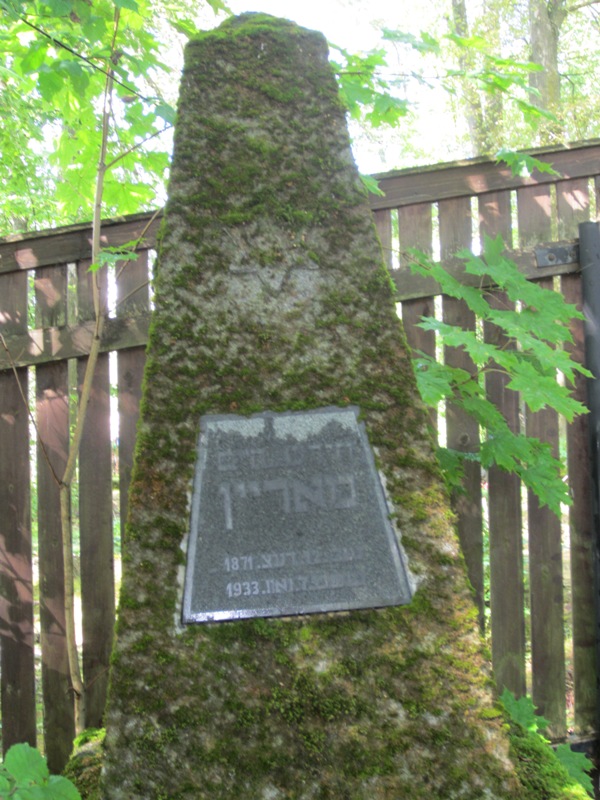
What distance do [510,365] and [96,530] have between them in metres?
1.76

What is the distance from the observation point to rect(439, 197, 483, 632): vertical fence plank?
3.01 meters

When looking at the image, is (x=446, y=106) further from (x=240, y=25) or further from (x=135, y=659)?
(x=135, y=659)

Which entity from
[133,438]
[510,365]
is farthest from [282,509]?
[133,438]

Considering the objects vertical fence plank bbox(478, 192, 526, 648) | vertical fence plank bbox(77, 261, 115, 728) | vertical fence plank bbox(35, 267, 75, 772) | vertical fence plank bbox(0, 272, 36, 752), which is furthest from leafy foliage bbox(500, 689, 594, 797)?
vertical fence plank bbox(0, 272, 36, 752)

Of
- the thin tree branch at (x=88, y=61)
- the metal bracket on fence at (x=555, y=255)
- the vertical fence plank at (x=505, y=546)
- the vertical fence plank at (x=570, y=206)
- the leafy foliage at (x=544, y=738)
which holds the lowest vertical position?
the leafy foliage at (x=544, y=738)

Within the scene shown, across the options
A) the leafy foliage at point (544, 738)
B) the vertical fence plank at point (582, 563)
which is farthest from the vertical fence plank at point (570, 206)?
the leafy foliage at point (544, 738)

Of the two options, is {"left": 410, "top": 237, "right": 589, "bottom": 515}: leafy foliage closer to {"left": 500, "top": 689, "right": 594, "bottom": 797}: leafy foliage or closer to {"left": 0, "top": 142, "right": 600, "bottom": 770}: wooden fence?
{"left": 0, "top": 142, "right": 600, "bottom": 770}: wooden fence

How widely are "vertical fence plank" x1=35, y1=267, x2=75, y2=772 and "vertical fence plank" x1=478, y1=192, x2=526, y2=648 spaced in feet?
5.93

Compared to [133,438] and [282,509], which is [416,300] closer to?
[133,438]

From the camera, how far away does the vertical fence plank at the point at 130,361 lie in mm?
2887

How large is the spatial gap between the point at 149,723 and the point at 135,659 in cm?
15

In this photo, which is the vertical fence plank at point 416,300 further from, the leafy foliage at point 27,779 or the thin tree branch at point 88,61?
the leafy foliage at point 27,779

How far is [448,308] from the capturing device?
3.04 m

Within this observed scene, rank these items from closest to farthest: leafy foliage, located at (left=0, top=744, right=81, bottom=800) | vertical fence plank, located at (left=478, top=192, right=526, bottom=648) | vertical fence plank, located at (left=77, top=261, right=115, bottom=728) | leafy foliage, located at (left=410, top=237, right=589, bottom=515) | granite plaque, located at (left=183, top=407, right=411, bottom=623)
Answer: leafy foliage, located at (left=0, top=744, right=81, bottom=800) < granite plaque, located at (left=183, top=407, right=411, bottom=623) < leafy foliage, located at (left=410, top=237, right=589, bottom=515) < vertical fence plank, located at (left=77, top=261, right=115, bottom=728) < vertical fence plank, located at (left=478, top=192, right=526, bottom=648)
